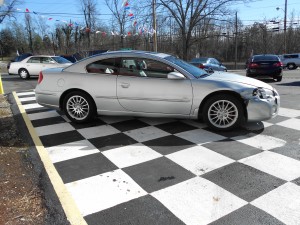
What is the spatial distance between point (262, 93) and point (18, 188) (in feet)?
12.7

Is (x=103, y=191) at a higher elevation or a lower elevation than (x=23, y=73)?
lower

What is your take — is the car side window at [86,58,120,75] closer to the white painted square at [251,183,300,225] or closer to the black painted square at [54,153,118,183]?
the black painted square at [54,153,118,183]

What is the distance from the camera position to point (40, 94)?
19.2ft

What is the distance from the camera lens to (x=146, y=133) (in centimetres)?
503

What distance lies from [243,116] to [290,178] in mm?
1741

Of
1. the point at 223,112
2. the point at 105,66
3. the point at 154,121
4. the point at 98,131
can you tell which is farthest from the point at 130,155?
the point at 105,66

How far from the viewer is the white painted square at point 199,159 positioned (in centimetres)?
362

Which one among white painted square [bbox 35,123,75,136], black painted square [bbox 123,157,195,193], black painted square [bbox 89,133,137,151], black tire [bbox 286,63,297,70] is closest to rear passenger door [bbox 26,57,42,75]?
white painted square [bbox 35,123,75,136]

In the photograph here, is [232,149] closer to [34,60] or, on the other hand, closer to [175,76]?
[175,76]

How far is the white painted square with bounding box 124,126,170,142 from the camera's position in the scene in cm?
478

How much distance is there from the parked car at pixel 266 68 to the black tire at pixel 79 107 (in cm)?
1087

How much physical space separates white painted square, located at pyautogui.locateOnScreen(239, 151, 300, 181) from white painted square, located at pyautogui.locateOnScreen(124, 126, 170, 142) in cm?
154

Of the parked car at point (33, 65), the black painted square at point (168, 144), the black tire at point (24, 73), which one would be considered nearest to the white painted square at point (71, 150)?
the black painted square at point (168, 144)

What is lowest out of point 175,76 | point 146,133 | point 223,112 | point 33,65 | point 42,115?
point 146,133
